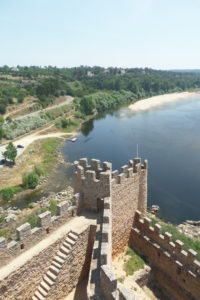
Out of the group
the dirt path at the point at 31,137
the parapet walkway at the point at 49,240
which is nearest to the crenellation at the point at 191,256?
the parapet walkway at the point at 49,240

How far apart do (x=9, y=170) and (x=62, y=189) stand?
1120 cm

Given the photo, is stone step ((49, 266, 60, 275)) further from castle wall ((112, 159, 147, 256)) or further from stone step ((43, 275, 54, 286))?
castle wall ((112, 159, 147, 256))

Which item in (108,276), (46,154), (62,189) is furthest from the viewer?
(46,154)

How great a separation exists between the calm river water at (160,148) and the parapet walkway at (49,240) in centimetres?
1824

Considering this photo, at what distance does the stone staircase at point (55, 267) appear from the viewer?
11.1 metres

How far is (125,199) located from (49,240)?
556 cm

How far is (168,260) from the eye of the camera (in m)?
14.4

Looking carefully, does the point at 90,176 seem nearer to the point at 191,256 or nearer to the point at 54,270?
the point at 54,270

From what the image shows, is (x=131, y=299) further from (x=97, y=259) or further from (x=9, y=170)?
(x=9, y=170)

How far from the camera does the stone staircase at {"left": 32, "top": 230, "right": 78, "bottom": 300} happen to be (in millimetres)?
11148

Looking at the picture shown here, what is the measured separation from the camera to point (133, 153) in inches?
1882

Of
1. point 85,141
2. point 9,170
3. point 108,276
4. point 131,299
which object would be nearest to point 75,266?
point 108,276

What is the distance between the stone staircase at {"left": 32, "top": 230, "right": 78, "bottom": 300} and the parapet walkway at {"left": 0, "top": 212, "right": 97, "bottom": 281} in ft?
1.63

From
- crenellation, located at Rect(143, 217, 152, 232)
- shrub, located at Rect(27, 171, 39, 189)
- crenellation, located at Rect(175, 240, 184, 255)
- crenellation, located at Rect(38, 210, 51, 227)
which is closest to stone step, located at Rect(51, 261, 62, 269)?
crenellation, located at Rect(38, 210, 51, 227)
